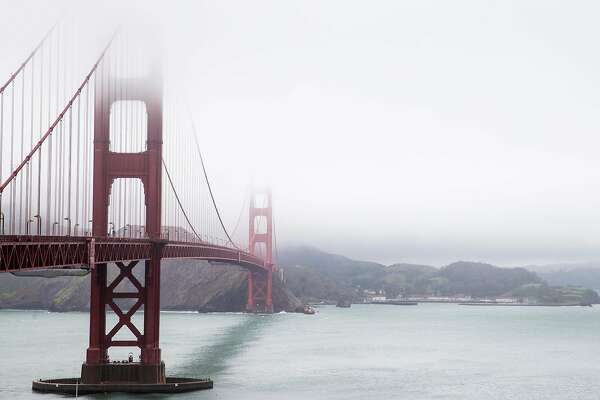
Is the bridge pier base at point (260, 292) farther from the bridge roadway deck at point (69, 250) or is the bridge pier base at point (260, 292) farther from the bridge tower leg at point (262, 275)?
the bridge roadway deck at point (69, 250)

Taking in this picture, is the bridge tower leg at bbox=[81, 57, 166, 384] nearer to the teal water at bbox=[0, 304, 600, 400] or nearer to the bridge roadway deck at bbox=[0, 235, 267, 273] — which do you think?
the bridge roadway deck at bbox=[0, 235, 267, 273]

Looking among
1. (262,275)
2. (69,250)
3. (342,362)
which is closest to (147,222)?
(69,250)

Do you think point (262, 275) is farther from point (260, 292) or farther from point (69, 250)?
point (69, 250)

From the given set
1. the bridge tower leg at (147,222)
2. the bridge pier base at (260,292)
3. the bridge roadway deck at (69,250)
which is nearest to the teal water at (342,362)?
the bridge tower leg at (147,222)

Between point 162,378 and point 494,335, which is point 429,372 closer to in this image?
point 162,378

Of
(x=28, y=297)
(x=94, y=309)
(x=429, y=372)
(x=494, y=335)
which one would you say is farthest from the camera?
(x=28, y=297)

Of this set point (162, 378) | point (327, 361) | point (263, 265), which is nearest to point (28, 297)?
point (263, 265)
